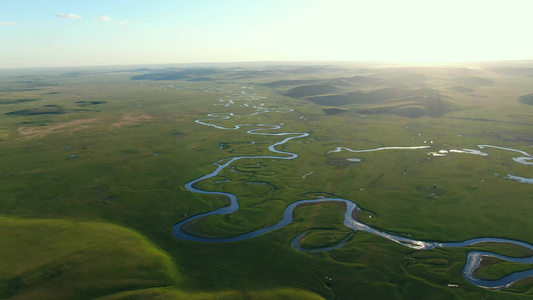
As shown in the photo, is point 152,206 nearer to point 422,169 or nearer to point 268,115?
point 422,169

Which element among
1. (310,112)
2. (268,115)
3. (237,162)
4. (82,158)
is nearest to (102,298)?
(237,162)

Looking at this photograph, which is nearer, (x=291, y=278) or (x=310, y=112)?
(x=291, y=278)

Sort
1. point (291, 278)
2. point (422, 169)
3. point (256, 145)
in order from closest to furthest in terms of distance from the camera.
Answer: point (291, 278)
point (422, 169)
point (256, 145)

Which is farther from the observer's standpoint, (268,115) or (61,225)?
(268,115)

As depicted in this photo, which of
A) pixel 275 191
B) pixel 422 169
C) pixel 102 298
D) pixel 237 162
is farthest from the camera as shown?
pixel 237 162

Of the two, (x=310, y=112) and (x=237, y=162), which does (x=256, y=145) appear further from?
(x=310, y=112)

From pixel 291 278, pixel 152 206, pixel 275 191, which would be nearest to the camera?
pixel 291 278

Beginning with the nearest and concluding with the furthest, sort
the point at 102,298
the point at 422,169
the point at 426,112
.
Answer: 1. the point at 102,298
2. the point at 422,169
3. the point at 426,112

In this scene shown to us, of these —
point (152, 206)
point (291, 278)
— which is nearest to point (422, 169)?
point (291, 278)
